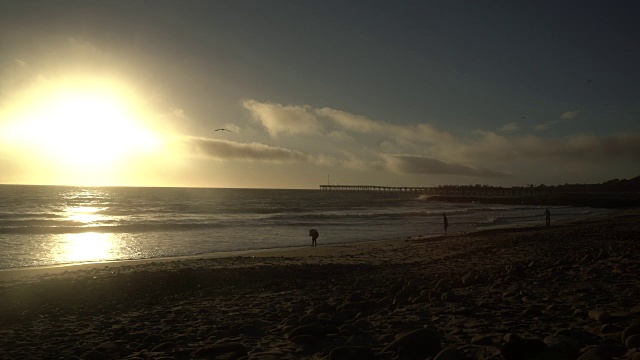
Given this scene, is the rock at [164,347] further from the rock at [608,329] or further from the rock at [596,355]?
the rock at [608,329]

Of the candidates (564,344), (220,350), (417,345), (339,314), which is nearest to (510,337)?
(564,344)

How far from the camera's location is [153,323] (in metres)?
7.95

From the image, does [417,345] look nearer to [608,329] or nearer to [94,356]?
[608,329]

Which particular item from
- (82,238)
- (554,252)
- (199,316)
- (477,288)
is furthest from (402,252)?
(82,238)

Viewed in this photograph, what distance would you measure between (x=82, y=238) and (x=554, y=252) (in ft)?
89.5

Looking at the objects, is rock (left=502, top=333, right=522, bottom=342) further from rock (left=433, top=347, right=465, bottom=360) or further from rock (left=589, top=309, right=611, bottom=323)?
rock (left=589, top=309, right=611, bottom=323)

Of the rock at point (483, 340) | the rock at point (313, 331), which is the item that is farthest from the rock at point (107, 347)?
the rock at point (483, 340)

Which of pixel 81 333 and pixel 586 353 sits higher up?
pixel 586 353

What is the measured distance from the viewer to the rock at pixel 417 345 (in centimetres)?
524

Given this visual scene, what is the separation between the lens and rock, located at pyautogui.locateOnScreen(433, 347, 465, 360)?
4.85m

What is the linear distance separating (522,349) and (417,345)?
3.77 feet

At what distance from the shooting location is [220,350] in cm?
598

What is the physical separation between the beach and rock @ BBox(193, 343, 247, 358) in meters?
0.02

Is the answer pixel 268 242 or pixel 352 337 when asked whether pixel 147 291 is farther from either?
pixel 268 242
